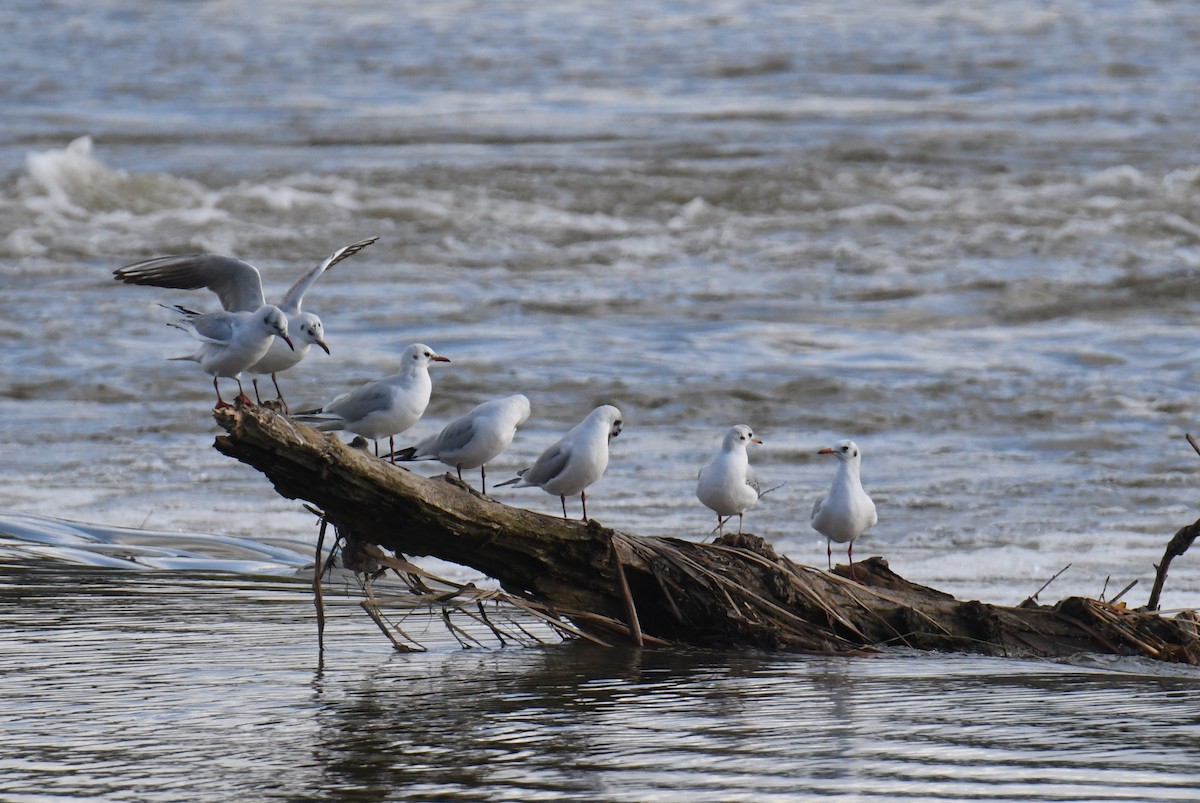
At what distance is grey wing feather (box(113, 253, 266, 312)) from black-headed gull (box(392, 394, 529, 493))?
127 cm

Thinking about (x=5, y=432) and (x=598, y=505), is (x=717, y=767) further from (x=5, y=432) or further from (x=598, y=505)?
(x=5, y=432)

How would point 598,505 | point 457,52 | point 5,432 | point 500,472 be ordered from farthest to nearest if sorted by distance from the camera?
point 457,52, point 5,432, point 500,472, point 598,505

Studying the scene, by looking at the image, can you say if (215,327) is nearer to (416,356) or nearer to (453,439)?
(416,356)

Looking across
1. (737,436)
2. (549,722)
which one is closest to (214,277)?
(737,436)

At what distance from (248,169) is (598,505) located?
12.6 meters

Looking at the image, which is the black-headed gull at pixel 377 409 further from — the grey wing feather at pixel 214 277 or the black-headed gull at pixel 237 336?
the grey wing feather at pixel 214 277

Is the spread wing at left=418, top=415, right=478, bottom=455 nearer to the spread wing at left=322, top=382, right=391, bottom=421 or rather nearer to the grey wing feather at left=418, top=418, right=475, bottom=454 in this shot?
the grey wing feather at left=418, top=418, right=475, bottom=454

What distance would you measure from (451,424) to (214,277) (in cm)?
151

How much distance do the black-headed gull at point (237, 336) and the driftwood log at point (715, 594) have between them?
1.17 metres

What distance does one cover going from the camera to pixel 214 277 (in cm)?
670

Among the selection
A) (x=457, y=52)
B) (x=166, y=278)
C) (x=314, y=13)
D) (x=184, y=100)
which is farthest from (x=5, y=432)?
(x=314, y=13)

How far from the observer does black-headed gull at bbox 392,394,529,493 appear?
5.57m

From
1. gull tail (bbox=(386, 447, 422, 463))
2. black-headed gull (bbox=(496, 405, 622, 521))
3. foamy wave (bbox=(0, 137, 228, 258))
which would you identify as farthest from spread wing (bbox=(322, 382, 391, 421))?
foamy wave (bbox=(0, 137, 228, 258))

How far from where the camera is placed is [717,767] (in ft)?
12.1
